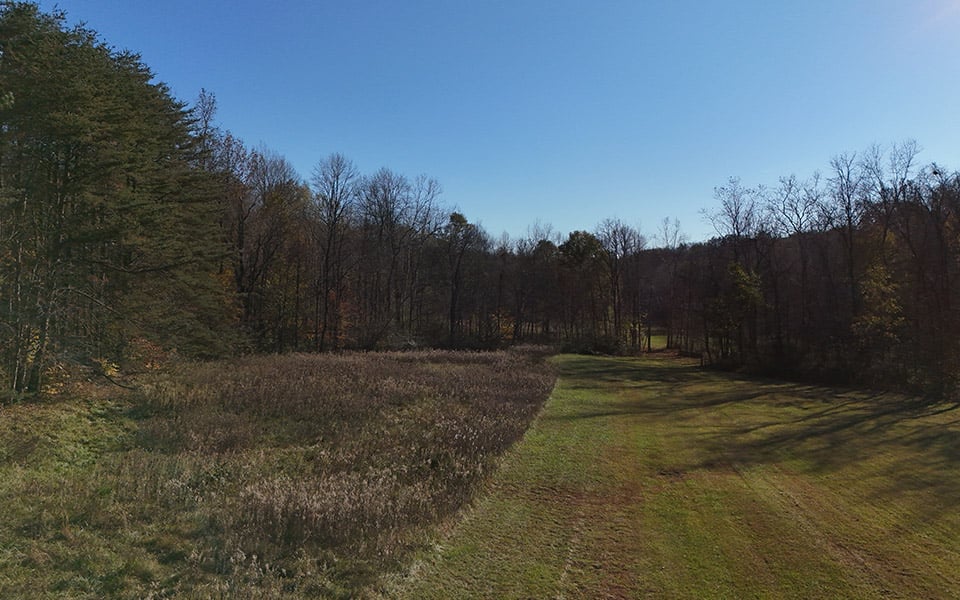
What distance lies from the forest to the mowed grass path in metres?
11.8

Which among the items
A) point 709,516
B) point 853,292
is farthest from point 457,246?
point 709,516

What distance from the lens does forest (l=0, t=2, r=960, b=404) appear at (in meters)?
12.9

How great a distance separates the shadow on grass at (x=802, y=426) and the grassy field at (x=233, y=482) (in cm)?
434

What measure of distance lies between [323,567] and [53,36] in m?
15.9

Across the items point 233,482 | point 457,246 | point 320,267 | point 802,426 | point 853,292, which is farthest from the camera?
point 457,246

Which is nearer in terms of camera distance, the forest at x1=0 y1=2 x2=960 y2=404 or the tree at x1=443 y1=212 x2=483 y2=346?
the forest at x1=0 y1=2 x2=960 y2=404

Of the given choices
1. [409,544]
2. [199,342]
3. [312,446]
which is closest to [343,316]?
[199,342]

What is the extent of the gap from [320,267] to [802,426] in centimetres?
3819

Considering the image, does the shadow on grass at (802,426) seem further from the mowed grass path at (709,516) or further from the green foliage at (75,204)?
the green foliage at (75,204)

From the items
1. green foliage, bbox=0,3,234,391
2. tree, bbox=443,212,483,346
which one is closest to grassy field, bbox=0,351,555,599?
green foliage, bbox=0,3,234,391

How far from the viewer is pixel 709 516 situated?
6.92m

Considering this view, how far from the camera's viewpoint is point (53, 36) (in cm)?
1300

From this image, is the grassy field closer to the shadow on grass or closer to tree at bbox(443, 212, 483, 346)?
the shadow on grass

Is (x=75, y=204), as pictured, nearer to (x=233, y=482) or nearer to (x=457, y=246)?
(x=233, y=482)
